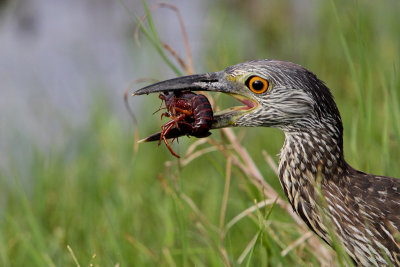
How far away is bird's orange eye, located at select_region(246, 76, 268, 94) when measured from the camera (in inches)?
114

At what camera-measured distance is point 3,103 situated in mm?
7094

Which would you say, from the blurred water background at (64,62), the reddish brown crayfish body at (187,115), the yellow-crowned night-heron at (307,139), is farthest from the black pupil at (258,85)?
the blurred water background at (64,62)

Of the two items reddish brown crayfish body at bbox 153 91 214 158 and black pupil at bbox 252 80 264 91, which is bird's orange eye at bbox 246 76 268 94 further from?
reddish brown crayfish body at bbox 153 91 214 158

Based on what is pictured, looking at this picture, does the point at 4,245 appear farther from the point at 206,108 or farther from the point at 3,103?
the point at 3,103

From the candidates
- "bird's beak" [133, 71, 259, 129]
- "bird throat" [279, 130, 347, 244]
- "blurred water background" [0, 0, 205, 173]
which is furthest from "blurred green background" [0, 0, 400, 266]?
"bird's beak" [133, 71, 259, 129]

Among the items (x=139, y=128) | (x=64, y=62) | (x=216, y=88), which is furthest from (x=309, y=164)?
(x=64, y=62)

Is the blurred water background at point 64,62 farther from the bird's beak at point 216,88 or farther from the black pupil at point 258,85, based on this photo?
the black pupil at point 258,85

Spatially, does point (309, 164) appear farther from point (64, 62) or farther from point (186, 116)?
point (64, 62)

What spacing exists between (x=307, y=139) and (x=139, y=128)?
3105 mm

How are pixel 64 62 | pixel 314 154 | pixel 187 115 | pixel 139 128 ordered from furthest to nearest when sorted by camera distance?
pixel 64 62 → pixel 139 128 → pixel 187 115 → pixel 314 154

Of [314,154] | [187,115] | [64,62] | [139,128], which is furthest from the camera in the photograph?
[64,62]

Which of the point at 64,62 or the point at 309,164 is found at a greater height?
the point at 64,62

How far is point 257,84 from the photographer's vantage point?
2.90 m


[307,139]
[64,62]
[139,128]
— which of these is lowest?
[139,128]
